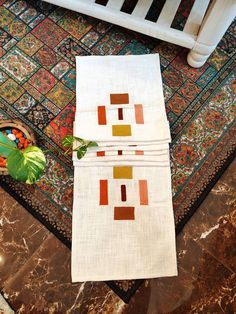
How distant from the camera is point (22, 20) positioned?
1.37 metres

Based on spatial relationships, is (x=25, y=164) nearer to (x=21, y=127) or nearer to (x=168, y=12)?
(x=21, y=127)

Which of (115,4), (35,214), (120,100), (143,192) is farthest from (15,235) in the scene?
(115,4)

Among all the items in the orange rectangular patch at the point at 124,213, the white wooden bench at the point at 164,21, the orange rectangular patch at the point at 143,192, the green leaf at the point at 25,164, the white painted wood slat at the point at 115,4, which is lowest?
the orange rectangular patch at the point at 124,213

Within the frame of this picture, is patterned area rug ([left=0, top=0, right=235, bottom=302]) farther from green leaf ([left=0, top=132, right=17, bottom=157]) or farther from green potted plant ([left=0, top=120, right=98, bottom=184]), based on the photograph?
green leaf ([left=0, top=132, right=17, bottom=157])

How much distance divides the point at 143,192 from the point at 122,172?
105mm

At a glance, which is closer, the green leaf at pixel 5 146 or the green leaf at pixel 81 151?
the green leaf at pixel 5 146

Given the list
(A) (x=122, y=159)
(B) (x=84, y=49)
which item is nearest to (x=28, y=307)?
(A) (x=122, y=159)

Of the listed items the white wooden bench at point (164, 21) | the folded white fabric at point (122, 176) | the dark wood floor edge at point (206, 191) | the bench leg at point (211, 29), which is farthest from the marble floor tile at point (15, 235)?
the bench leg at point (211, 29)

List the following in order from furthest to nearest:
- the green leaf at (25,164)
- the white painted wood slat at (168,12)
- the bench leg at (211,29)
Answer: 1. the white painted wood slat at (168,12)
2. the bench leg at (211,29)
3. the green leaf at (25,164)

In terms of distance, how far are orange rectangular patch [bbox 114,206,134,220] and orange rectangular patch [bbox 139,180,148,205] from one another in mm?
49

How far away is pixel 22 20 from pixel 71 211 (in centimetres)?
85

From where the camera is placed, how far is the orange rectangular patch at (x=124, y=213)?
1.12 metres

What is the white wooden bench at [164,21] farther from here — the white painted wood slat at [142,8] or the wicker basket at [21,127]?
the wicker basket at [21,127]

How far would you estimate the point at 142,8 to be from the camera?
1.26 meters
